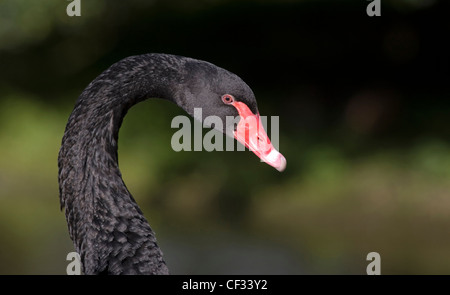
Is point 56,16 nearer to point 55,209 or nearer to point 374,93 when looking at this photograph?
point 55,209

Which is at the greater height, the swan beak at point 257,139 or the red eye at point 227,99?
the red eye at point 227,99

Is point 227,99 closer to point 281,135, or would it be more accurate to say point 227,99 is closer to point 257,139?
point 257,139

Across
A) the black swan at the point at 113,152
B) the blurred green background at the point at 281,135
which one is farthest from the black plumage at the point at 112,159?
the blurred green background at the point at 281,135

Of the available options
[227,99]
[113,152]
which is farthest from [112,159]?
[227,99]

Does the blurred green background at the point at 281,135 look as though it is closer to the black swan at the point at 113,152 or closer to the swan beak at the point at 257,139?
the swan beak at the point at 257,139

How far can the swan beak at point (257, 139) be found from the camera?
4.74ft

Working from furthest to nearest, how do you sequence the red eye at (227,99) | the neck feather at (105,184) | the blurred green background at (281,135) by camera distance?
the blurred green background at (281,135), the red eye at (227,99), the neck feather at (105,184)

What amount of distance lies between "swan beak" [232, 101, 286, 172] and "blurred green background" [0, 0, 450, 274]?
5.32 ft

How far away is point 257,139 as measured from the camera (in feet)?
4.83

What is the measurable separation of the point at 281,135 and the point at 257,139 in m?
2.63

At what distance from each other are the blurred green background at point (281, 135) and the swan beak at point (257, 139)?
162 cm

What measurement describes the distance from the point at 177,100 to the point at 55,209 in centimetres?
237

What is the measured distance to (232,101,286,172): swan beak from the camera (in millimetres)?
1445

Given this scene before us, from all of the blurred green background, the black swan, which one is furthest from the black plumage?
the blurred green background
